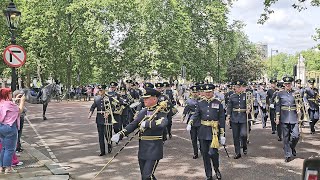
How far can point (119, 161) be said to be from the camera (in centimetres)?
1073

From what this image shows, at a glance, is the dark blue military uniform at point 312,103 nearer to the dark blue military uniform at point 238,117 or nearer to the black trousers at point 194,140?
the dark blue military uniform at point 238,117

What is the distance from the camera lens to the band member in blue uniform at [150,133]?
6621mm

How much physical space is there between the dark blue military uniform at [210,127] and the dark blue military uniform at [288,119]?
2.66 m

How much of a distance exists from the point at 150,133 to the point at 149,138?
82mm

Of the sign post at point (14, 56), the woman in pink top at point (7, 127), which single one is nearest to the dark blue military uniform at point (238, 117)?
the woman in pink top at point (7, 127)

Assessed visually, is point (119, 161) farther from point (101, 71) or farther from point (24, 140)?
point (101, 71)

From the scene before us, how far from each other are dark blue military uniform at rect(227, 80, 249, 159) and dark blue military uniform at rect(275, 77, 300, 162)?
2.98 feet

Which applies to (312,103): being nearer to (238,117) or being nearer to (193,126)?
(238,117)

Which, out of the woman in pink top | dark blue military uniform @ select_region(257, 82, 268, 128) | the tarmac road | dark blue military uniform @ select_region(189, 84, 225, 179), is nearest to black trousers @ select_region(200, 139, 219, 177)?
dark blue military uniform @ select_region(189, 84, 225, 179)

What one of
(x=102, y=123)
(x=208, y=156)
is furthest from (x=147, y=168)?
(x=102, y=123)

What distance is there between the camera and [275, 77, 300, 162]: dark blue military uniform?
10628 millimetres

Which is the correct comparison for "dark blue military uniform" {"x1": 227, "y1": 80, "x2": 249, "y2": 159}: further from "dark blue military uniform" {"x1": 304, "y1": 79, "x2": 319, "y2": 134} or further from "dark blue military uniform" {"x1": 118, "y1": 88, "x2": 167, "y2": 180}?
"dark blue military uniform" {"x1": 304, "y1": 79, "x2": 319, "y2": 134}

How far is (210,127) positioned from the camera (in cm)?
877

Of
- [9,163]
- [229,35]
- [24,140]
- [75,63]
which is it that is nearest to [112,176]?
[9,163]
